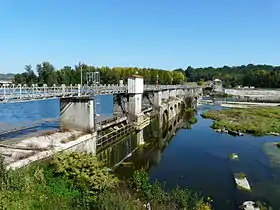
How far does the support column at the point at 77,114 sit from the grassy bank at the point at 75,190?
10508 mm

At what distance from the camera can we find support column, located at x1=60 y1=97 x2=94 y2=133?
31.6 m

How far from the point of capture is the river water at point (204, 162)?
24016 millimetres

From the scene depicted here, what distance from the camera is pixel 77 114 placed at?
31.9 metres

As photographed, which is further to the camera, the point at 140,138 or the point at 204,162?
the point at 140,138

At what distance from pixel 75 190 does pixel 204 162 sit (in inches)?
724

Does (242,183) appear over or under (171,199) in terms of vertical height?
under

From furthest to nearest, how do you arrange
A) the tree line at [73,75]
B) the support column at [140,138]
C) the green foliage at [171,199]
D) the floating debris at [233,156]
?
1. the tree line at [73,75]
2. the support column at [140,138]
3. the floating debris at [233,156]
4. the green foliage at [171,199]

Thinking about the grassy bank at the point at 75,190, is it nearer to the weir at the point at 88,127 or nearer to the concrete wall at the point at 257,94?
the weir at the point at 88,127

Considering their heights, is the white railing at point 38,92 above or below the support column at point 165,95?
above

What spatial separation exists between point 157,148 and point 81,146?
1397 centimetres

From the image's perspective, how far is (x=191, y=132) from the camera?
2101 inches

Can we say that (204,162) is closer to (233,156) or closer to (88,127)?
(233,156)

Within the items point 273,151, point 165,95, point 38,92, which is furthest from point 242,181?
point 165,95

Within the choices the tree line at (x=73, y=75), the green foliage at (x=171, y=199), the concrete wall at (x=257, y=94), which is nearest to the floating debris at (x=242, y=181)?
the green foliage at (x=171, y=199)
